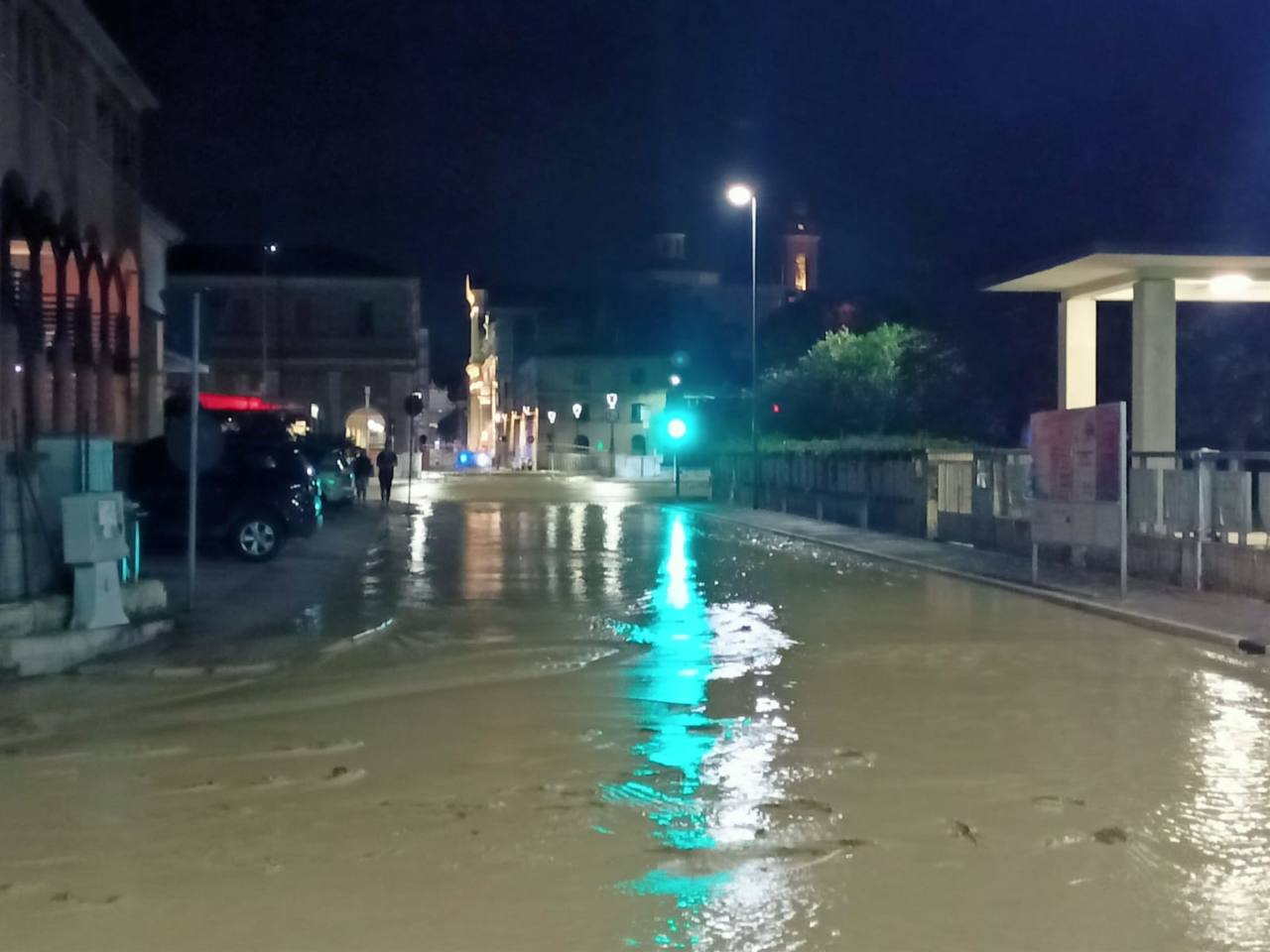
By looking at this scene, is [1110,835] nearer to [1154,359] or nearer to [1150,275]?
[1154,359]

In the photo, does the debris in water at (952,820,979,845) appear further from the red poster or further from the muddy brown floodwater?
the red poster

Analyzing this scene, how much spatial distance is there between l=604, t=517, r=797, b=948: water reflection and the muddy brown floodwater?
0.03 metres

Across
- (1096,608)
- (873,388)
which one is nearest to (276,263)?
(873,388)

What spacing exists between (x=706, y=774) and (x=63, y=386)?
54.9 ft

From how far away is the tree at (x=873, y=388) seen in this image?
42.2 meters

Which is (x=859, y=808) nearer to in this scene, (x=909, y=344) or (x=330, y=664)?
(x=330, y=664)

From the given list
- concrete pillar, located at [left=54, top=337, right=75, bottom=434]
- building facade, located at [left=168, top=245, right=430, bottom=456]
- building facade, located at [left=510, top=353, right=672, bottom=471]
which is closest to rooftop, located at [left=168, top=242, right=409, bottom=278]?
building facade, located at [left=168, top=245, right=430, bottom=456]

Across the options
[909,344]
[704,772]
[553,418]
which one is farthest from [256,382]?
[704,772]

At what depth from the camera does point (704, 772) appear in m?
9.17

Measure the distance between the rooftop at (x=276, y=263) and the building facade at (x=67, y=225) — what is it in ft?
160

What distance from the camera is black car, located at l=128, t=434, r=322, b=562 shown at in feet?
74.3

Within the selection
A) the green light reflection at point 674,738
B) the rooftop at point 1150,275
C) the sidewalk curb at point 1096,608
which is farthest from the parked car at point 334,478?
the green light reflection at point 674,738

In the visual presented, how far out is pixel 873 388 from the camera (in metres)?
52.3

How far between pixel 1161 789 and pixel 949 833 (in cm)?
166
